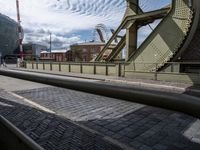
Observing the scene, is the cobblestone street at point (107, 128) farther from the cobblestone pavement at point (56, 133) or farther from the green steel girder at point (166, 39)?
the green steel girder at point (166, 39)

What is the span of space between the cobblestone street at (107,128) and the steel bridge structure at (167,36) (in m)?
9.06

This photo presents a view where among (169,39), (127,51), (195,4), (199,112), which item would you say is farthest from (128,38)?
(199,112)

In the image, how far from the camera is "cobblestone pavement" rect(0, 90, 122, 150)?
12.8 ft

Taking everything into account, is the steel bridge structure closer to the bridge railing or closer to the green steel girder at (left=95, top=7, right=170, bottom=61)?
the green steel girder at (left=95, top=7, right=170, bottom=61)

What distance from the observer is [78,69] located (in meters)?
22.6

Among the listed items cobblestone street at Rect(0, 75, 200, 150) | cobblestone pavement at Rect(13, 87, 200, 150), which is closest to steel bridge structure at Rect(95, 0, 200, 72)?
cobblestone pavement at Rect(13, 87, 200, 150)

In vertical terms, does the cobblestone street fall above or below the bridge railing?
below

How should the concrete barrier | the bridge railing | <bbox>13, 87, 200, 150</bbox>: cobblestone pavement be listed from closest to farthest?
1. the concrete barrier
2. <bbox>13, 87, 200, 150</bbox>: cobblestone pavement
3. the bridge railing

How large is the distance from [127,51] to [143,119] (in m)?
13.0

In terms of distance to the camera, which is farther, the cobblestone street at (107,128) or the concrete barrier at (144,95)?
the cobblestone street at (107,128)

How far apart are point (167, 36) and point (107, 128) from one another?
11.7 metres

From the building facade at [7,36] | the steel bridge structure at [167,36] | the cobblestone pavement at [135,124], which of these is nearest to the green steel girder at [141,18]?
the steel bridge structure at [167,36]

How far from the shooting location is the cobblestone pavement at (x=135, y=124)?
416 centimetres

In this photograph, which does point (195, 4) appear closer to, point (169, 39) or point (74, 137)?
point (169, 39)
